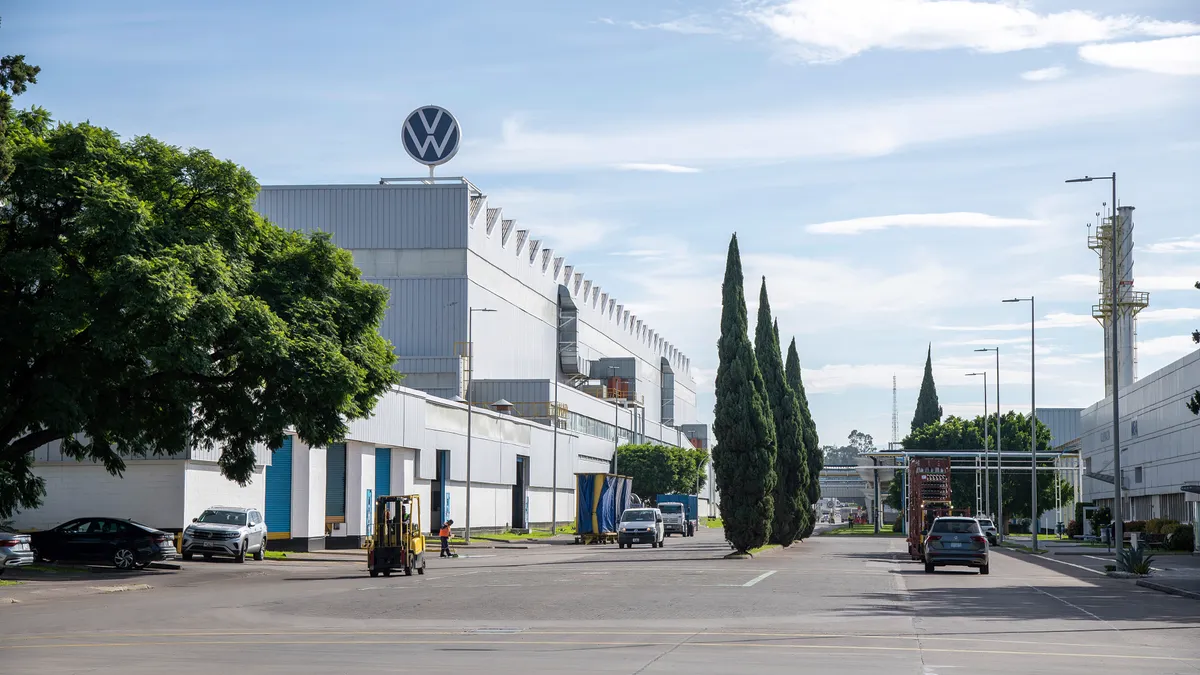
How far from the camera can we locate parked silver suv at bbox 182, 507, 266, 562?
141ft

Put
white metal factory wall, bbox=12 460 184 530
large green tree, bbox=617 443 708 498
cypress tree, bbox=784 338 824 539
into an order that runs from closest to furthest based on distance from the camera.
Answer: white metal factory wall, bbox=12 460 184 530 → cypress tree, bbox=784 338 824 539 → large green tree, bbox=617 443 708 498

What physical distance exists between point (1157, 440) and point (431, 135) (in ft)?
159

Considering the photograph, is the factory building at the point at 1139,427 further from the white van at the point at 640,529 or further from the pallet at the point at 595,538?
the pallet at the point at 595,538

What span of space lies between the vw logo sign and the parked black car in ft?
174

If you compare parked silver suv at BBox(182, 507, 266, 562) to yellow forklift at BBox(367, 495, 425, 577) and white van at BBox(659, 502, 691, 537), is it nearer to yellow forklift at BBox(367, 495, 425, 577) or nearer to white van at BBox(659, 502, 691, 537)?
yellow forklift at BBox(367, 495, 425, 577)

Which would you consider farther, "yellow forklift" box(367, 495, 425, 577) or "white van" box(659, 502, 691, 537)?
"white van" box(659, 502, 691, 537)

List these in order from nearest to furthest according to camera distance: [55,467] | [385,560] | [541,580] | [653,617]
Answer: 1. [653,617]
2. [541,580]
3. [385,560]
4. [55,467]

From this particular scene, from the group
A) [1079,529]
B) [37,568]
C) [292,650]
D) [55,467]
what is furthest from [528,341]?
[292,650]

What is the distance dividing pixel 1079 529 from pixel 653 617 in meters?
76.5

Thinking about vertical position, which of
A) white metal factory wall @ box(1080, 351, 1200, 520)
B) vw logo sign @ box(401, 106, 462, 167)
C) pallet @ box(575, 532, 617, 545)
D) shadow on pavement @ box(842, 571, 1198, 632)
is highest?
vw logo sign @ box(401, 106, 462, 167)

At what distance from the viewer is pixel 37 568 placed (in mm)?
36656

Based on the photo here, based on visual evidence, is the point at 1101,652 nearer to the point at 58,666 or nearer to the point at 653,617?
the point at 653,617

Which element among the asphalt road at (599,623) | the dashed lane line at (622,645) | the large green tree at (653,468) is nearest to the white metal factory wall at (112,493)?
the asphalt road at (599,623)

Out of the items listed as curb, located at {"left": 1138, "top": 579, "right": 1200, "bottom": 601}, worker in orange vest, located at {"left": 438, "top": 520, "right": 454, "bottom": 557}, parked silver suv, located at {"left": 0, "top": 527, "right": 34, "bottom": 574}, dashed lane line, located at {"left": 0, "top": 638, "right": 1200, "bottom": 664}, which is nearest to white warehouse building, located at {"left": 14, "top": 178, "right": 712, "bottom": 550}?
worker in orange vest, located at {"left": 438, "top": 520, "right": 454, "bottom": 557}
